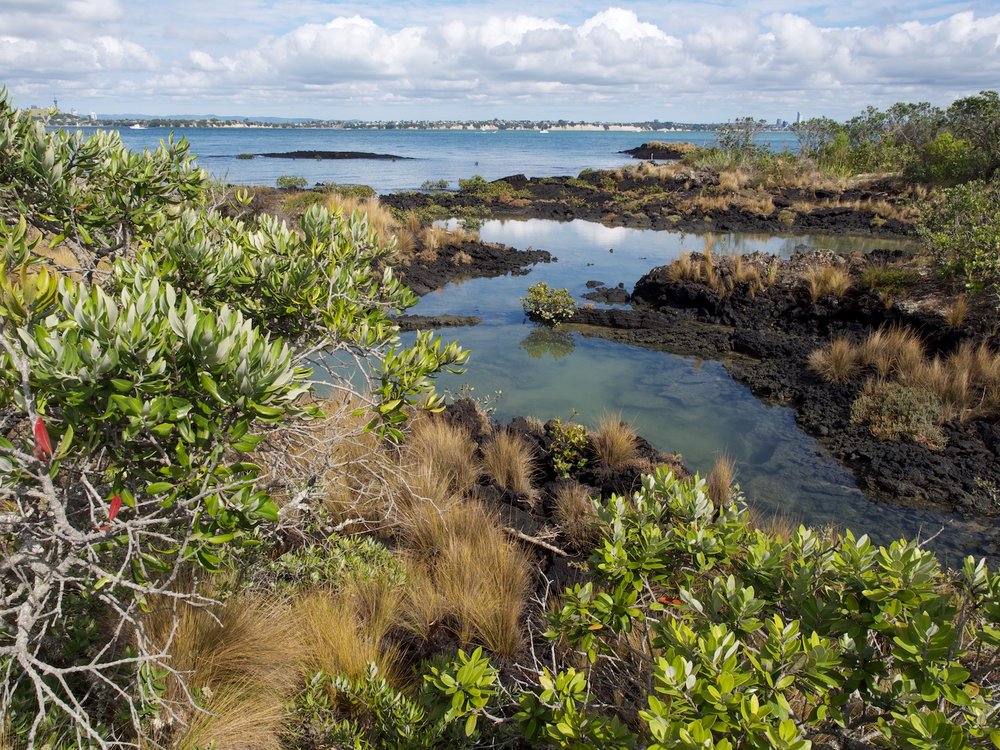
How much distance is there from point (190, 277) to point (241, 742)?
2132mm

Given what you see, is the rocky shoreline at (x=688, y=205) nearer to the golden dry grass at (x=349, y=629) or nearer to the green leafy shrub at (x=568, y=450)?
the green leafy shrub at (x=568, y=450)

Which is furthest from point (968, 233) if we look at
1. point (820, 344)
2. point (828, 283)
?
point (820, 344)

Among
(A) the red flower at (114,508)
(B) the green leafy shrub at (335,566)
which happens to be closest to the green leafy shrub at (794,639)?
(A) the red flower at (114,508)

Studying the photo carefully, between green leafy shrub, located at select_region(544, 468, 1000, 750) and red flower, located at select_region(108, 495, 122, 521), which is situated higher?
red flower, located at select_region(108, 495, 122, 521)

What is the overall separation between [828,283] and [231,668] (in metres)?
13.2

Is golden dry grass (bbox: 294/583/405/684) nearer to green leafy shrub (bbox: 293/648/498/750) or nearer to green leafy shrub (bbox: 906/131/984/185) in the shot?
green leafy shrub (bbox: 293/648/498/750)

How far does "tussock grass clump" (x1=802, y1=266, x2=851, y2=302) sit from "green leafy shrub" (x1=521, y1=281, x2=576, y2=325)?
16.1ft

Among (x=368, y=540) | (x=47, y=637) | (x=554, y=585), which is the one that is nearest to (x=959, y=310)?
(x=554, y=585)

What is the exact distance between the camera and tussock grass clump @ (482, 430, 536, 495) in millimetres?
6410

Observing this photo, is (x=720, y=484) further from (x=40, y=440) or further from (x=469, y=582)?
(x=40, y=440)

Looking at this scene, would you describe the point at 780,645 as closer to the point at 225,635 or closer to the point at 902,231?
the point at 225,635

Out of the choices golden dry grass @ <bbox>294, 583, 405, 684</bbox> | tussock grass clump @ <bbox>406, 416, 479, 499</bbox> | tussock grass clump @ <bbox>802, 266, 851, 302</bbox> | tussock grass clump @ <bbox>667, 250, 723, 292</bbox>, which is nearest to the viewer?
golden dry grass @ <bbox>294, 583, 405, 684</bbox>

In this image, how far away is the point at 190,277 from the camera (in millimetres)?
3117

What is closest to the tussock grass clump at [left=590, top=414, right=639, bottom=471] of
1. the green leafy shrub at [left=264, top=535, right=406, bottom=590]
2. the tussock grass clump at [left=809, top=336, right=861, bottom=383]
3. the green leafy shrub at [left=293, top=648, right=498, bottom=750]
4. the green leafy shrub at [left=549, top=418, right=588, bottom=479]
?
the green leafy shrub at [left=549, top=418, right=588, bottom=479]
